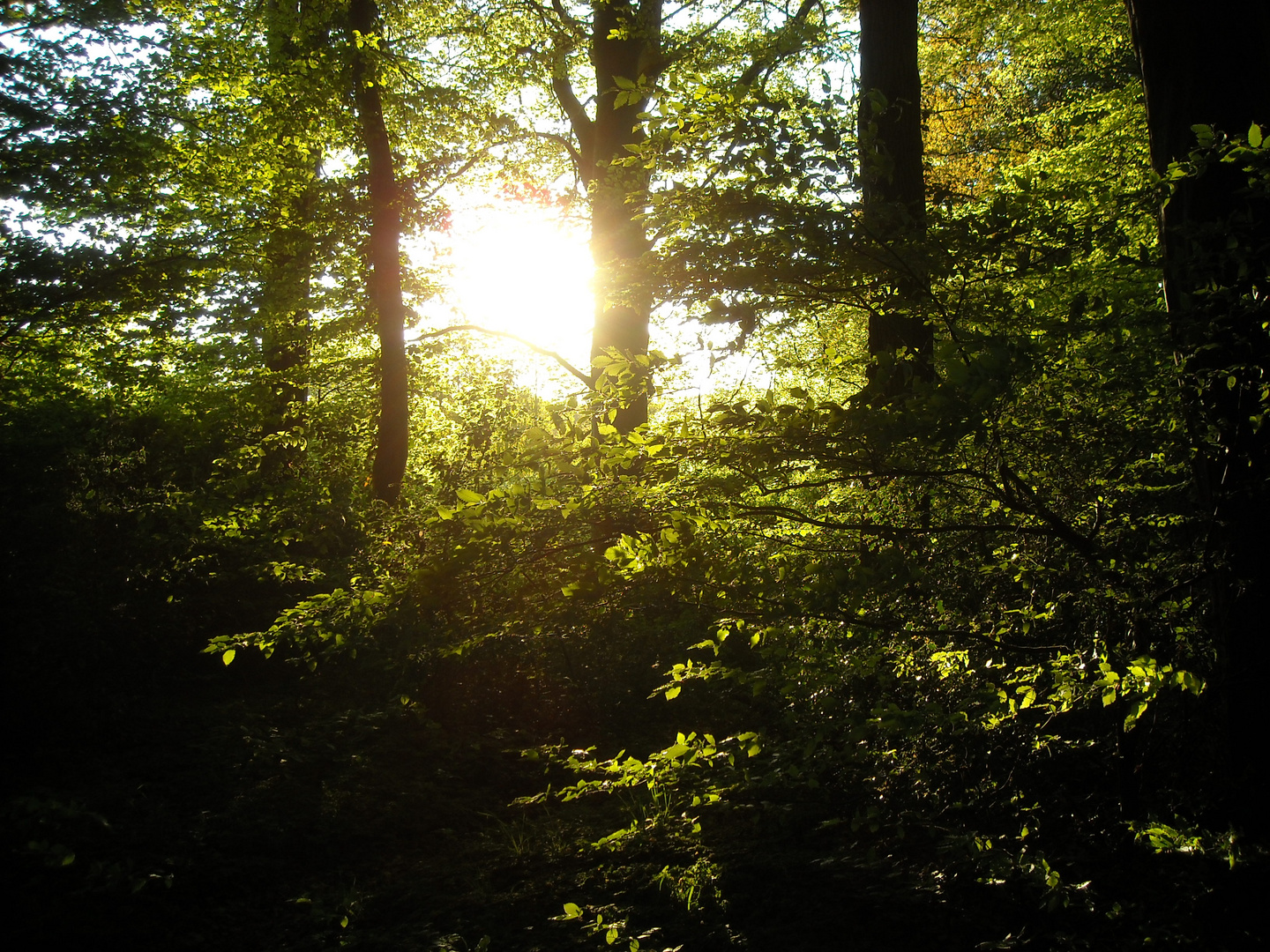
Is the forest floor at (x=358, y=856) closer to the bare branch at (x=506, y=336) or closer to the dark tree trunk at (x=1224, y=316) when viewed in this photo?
the dark tree trunk at (x=1224, y=316)

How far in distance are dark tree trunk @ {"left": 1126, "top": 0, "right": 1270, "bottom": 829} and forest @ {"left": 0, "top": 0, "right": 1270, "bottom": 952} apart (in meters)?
0.02

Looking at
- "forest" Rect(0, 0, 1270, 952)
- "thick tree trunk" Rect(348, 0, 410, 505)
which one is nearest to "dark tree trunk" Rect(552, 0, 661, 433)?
"forest" Rect(0, 0, 1270, 952)

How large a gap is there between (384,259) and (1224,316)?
1167 cm

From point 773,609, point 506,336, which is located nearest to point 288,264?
point 506,336

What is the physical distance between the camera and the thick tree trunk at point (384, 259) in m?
11.9

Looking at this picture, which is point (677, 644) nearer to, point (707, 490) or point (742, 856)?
point (742, 856)

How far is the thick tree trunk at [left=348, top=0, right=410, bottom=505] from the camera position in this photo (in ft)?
38.9

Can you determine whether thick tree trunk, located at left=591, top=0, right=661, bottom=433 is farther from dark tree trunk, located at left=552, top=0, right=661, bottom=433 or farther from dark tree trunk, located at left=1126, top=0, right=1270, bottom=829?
dark tree trunk, located at left=1126, top=0, right=1270, bottom=829

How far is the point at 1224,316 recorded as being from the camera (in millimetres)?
2287

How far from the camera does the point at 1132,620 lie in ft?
9.41

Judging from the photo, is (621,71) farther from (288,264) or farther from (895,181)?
(895,181)

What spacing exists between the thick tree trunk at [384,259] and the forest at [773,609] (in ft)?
7.49

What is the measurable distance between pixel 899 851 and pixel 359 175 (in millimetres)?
12311

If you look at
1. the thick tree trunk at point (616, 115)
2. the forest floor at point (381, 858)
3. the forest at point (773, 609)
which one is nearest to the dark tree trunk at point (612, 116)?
the thick tree trunk at point (616, 115)
